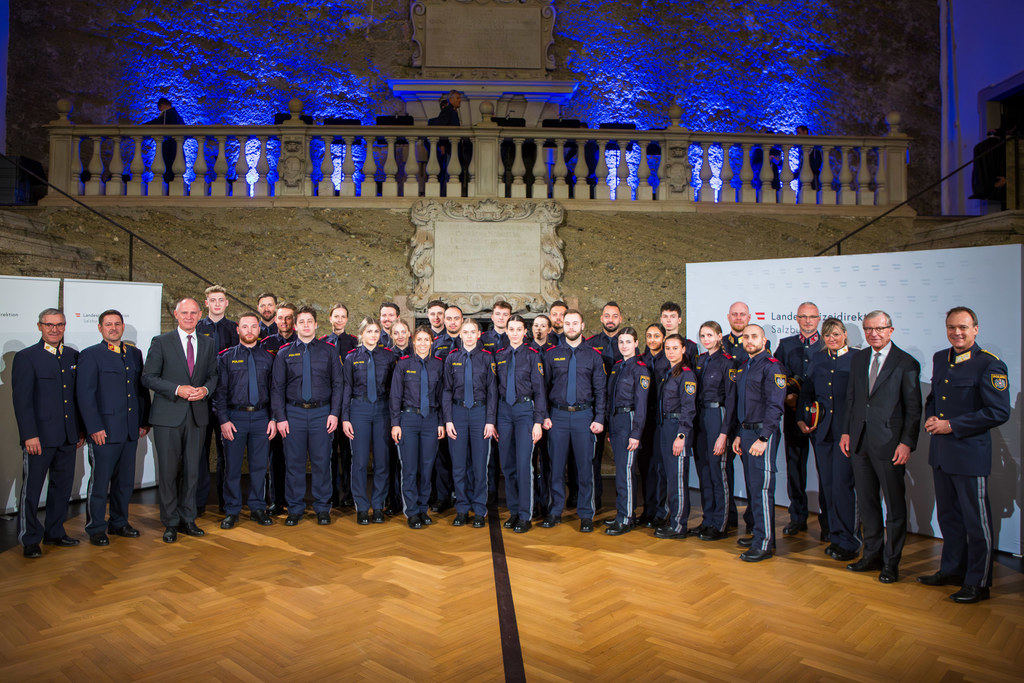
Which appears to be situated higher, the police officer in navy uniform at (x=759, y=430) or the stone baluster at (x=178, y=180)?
the stone baluster at (x=178, y=180)

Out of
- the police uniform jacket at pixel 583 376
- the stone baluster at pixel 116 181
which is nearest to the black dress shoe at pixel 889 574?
the police uniform jacket at pixel 583 376

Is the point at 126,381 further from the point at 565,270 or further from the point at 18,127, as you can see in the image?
the point at 18,127

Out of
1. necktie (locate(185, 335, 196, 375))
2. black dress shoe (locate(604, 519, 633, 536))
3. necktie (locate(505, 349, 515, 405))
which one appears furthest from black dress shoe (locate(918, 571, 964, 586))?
necktie (locate(185, 335, 196, 375))

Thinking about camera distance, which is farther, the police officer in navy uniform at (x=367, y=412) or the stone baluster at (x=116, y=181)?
the stone baluster at (x=116, y=181)

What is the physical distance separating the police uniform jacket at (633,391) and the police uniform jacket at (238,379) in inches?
86.8

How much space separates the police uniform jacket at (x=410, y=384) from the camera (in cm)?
457

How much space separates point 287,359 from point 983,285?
459 cm

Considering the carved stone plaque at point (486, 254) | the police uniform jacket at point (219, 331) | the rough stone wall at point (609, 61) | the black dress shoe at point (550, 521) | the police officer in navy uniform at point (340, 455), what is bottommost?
the black dress shoe at point (550, 521)

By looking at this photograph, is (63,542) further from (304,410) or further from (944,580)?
(944,580)

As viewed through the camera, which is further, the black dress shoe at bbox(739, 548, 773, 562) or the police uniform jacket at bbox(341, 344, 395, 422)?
the police uniform jacket at bbox(341, 344, 395, 422)

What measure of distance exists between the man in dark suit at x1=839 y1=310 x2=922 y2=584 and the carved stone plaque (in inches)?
133

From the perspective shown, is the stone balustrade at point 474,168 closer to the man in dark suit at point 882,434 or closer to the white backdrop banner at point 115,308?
the white backdrop banner at point 115,308

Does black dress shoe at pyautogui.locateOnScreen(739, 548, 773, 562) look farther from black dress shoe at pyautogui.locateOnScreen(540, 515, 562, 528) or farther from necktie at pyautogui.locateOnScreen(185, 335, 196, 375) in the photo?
necktie at pyautogui.locateOnScreen(185, 335, 196, 375)

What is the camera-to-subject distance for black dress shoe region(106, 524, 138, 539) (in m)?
4.23
